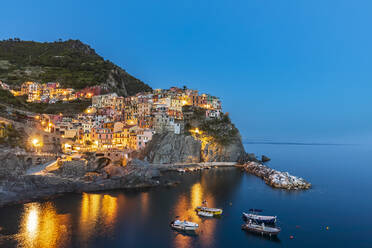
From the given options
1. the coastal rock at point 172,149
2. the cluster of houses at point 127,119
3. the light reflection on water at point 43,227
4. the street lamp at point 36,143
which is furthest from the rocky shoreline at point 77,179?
the cluster of houses at point 127,119

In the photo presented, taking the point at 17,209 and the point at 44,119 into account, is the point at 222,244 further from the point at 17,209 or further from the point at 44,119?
the point at 44,119

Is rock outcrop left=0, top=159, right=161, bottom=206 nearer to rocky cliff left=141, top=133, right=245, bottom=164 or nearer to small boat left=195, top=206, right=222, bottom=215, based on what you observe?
rocky cliff left=141, top=133, right=245, bottom=164

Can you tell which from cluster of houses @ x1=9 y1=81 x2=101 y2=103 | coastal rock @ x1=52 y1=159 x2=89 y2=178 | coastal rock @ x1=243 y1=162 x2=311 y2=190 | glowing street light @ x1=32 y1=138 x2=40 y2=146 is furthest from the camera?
cluster of houses @ x1=9 y1=81 x2=101 y2=103

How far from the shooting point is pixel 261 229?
26.7 meters

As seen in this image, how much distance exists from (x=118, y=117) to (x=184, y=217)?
5113 cm

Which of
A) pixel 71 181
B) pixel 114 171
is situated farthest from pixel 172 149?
pixel 71 181

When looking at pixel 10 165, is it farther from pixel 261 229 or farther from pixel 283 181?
pixel 283 181

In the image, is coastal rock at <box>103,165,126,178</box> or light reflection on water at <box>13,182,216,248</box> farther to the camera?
coastal rock at <box>103,165,126,178</box>

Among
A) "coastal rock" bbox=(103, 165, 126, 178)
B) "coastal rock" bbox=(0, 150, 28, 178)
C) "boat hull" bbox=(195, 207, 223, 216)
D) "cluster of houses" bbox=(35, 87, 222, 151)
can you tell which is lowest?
"boat hull" bbox=(195, 207, 223, 216)

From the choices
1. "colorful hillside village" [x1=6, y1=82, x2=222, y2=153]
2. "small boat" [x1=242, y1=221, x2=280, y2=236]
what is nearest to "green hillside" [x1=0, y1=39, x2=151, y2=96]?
"colorful hillside village" [x1=6, y1=82, x2=222, y2=153]

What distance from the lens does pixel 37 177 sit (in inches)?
1452

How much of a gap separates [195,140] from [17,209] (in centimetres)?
4265

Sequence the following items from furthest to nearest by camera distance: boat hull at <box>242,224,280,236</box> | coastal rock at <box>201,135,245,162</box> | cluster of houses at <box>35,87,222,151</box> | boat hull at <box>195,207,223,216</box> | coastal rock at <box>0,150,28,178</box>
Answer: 1. coastal rock at <box>201,135,245,162</box>
2. cluster of houses at <box>35,87,222,151</box>
3. coastal rock at <box>0,150,28,178</box>
4. boat hull at <box>195,207,223,216</box>
5. boat hull at <box>242,224,280,236</box>

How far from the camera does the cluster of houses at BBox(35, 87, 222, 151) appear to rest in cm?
6100
